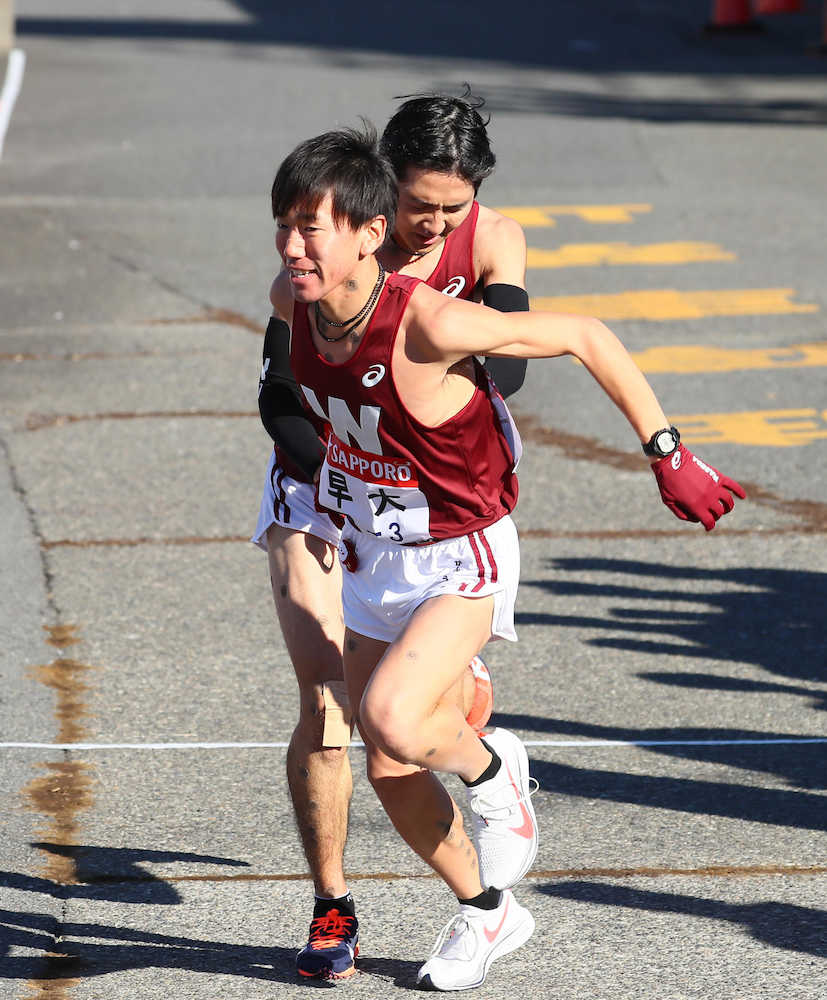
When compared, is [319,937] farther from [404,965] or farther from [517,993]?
[517,993]

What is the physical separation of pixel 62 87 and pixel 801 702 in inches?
622

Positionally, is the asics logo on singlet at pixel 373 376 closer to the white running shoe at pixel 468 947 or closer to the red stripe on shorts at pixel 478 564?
the red stripe on shorts at pixel 478 564

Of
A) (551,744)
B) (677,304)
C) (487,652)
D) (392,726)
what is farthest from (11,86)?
(392,726)

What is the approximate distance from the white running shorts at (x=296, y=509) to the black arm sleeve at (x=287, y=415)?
0.04 m

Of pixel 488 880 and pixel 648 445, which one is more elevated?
pixel 648 445

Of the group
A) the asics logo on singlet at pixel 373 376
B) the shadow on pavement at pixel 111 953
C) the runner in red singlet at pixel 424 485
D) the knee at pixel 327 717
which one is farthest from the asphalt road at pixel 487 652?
the asics logo on singlet at pixel 373 376

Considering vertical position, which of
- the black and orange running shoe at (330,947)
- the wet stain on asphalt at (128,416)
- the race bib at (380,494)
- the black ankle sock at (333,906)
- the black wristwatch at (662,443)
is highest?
the black wristwatch at (662,443)

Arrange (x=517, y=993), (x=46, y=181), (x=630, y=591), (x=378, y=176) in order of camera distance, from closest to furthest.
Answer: (x=378, y=176) → (x=517, y=993) → (x=630, y=591) → (x=46, y=181)

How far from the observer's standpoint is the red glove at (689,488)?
3.90m

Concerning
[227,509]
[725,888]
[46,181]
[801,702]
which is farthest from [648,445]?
[46,181]

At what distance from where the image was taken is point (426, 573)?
405 centimetres

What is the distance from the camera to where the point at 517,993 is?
415 cm

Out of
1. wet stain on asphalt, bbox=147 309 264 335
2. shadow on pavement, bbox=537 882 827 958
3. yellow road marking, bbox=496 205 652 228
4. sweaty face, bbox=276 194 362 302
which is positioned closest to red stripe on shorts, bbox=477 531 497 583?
sweaty face, bbox=276 194 362 302

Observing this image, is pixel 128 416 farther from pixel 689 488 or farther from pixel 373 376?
pixel 689 488
